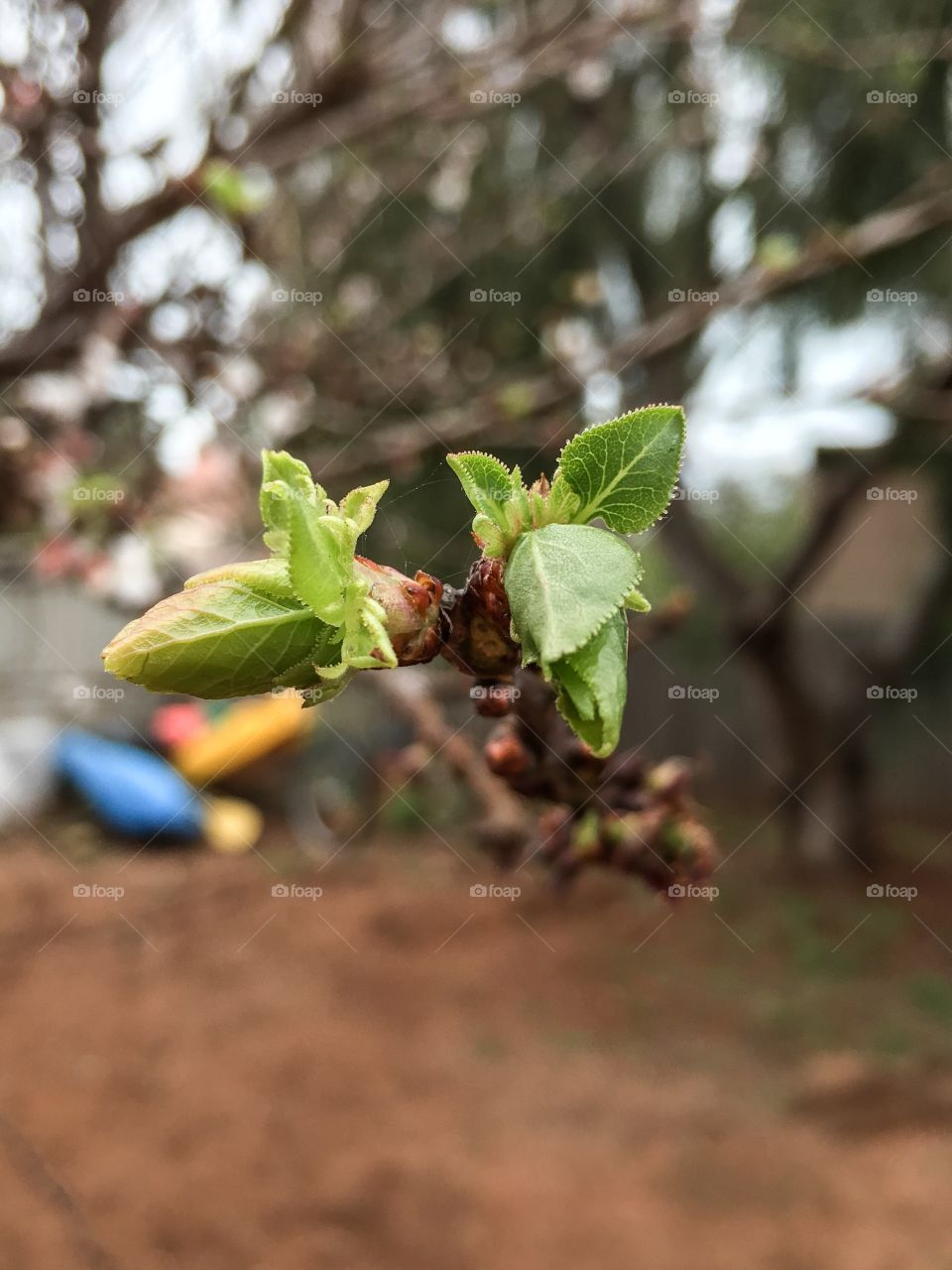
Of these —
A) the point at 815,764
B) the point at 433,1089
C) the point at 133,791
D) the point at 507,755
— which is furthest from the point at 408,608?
the point at 815,764

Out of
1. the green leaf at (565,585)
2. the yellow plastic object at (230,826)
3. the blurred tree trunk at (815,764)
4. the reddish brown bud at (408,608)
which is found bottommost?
the blurred tree trunk at (815,764)

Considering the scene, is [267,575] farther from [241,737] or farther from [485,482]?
[241,737]

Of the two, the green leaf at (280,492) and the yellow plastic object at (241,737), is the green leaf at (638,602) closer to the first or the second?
the green leaf at (280,492)

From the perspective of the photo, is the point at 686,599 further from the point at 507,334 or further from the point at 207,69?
the point at 507,334

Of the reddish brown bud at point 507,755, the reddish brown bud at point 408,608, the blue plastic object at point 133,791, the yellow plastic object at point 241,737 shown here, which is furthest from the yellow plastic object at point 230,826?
the reddish brown bud at point 408,608

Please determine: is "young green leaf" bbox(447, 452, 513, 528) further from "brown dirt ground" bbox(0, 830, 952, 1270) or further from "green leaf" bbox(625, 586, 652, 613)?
"brown dirt ground" bbox(0, 830, 952, 1270)

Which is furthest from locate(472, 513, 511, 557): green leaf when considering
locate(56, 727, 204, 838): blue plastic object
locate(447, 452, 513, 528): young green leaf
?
locate(56, 727, 204, 838): blue plastic object
